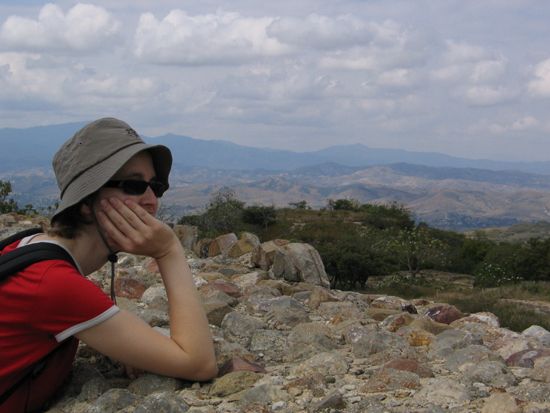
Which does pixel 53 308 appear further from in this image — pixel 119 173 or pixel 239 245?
pixel 239 245

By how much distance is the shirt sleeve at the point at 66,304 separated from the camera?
7.97 feet

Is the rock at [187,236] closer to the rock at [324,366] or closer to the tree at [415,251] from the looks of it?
the rock at [324,366]

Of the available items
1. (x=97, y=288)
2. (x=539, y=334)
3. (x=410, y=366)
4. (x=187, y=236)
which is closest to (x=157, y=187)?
(x=97, y=288)

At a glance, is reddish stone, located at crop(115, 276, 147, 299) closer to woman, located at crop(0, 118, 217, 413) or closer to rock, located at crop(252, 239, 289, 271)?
woman, located at crop(0, 118, 217, 413)

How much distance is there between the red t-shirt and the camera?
2436 mm

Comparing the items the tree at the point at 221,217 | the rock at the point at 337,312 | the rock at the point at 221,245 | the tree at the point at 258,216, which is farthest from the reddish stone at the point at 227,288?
the tree at the point at 258,216

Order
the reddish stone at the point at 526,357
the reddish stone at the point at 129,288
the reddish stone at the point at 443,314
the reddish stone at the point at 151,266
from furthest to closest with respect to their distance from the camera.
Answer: the reddish stone at the point at 151,266, the reddish stone at the point at 443,314, the reddish stone at the point at 129,288, the reddish stone at the point at 526,357

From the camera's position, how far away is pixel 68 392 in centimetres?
312

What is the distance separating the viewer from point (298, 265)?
32.4 feet

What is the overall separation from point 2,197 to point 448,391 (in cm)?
2898

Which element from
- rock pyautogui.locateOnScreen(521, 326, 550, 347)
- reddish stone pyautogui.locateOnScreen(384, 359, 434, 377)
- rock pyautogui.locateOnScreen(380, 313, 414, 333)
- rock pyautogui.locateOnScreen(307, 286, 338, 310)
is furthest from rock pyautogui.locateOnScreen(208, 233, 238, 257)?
reddish stone pyautogui.locateOnScreen(384, 359, 434, 377)

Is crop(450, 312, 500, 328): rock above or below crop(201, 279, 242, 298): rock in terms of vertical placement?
below

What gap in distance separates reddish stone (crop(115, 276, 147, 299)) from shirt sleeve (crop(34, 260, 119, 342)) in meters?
3.13

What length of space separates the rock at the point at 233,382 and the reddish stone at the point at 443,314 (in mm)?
3096
